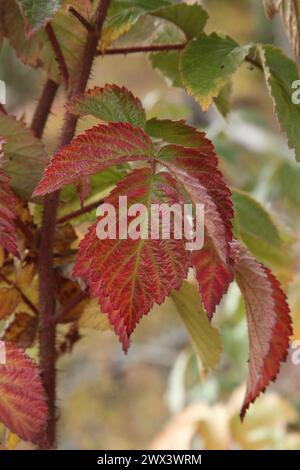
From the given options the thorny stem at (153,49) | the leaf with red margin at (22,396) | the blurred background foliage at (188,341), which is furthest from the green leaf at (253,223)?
the leaf with red margin at (22,396)

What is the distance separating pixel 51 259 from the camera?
1.82 ft

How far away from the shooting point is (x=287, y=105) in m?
0.53

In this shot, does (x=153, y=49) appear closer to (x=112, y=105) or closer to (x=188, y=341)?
(x=112, y=105)

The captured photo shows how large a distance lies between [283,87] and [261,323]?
0.15 m

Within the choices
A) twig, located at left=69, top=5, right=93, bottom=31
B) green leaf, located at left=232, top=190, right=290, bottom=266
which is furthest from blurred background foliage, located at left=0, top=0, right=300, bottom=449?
twig, located at left=69, top=5, right=93, bottom=31

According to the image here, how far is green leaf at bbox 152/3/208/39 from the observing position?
0.59 meters

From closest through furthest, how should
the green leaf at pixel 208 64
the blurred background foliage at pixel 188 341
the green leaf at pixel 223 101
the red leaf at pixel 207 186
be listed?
1. the red leaf at pixel 207 186
2. the green leaf at pixel 208 64
3. the green leaf at pixel 223 101
4. the blurred background foliage at pixel 188 341

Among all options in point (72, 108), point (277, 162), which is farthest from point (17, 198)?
point (277, 162)

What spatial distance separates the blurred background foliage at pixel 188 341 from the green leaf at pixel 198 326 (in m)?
0.06

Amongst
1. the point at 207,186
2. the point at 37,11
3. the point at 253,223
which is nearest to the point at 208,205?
the point at 207,186

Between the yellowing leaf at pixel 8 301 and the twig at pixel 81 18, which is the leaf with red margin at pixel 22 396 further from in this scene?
the twig at pixel 81 18

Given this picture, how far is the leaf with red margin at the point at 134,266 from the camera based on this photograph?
45cm

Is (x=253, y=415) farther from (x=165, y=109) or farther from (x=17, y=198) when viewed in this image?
(x=17, y=198)

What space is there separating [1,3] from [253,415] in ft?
2.33
